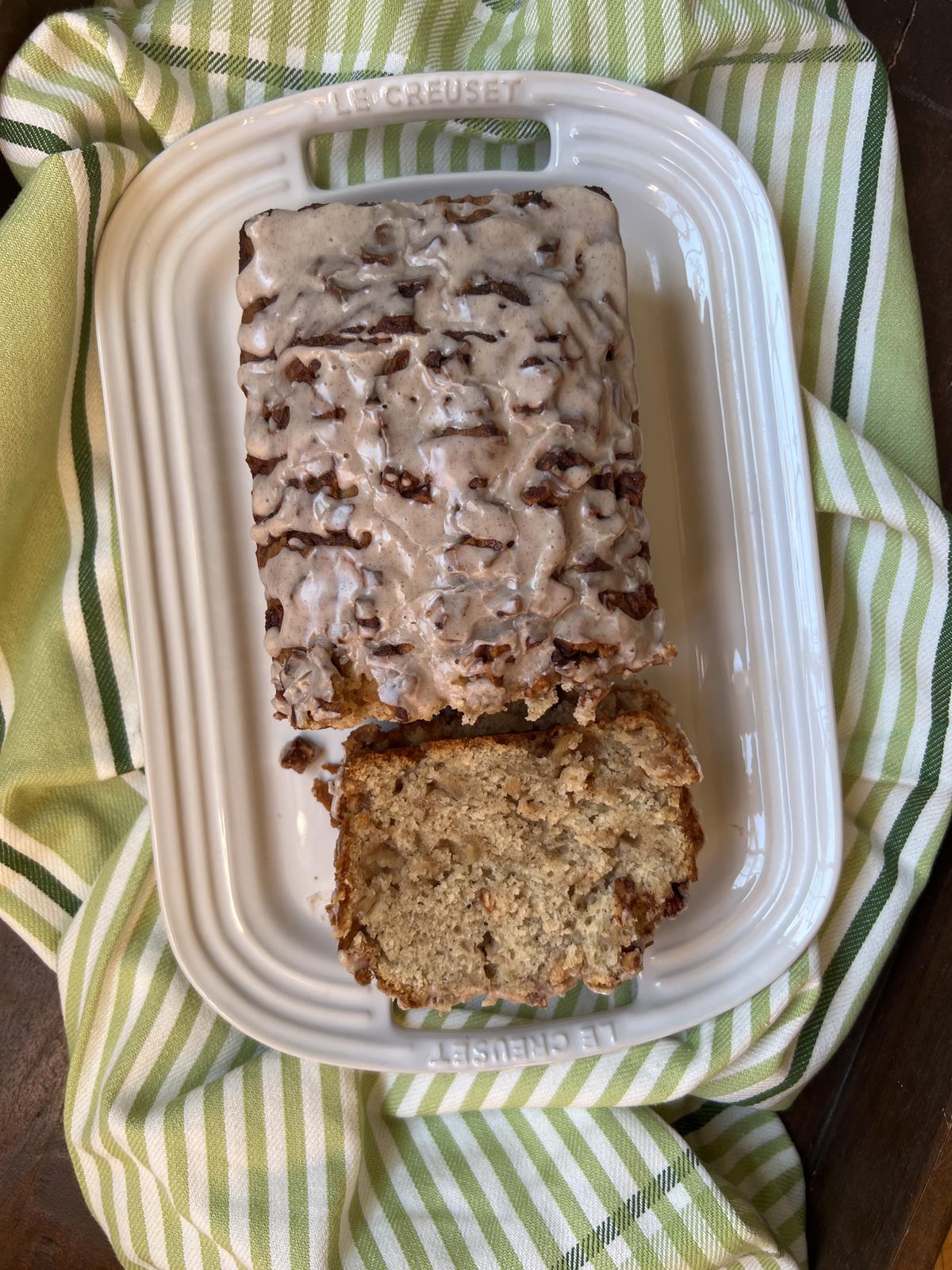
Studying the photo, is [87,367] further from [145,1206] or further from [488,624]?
[145,1206]

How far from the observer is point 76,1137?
7.54ft

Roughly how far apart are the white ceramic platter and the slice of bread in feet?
0.61

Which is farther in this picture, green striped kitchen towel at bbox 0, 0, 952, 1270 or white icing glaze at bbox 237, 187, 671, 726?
green striped kitchen towel at bbox 0, 0, 952, 1270

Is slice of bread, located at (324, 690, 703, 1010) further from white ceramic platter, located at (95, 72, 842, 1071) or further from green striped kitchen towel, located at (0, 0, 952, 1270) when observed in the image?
green striped kitchen towel, located at (0, 0, 952, 1270)

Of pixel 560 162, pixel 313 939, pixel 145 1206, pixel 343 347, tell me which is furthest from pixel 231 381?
pixel 145 1206

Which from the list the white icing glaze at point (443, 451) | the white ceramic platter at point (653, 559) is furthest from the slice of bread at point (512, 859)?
the white icing glaze at point (443, 451)

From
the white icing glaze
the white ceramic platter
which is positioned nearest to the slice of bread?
the white ceramic platter

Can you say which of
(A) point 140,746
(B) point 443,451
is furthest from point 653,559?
(A) point 140,746

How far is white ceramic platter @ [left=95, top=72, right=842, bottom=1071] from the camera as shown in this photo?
2.17m

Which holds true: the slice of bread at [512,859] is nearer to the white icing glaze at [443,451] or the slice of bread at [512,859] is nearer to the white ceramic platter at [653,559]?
the white ceramic platter at [653,559]

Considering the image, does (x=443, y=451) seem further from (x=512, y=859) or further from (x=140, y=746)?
(x=140, y=746)

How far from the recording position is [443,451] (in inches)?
70.2

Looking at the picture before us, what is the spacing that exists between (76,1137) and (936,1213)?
1.90m

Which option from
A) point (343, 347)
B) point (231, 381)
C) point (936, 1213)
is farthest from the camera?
point (231, 381)
